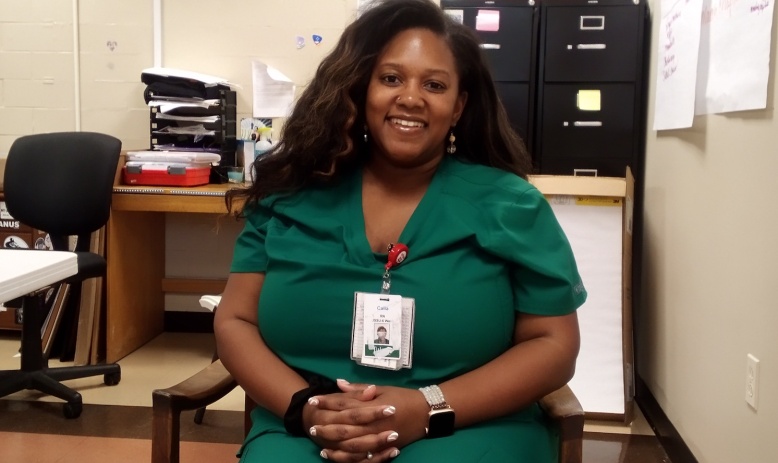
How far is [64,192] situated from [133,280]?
677mm

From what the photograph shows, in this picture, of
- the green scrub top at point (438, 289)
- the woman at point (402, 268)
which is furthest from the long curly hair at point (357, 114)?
the green scrub top at point (438, 289)

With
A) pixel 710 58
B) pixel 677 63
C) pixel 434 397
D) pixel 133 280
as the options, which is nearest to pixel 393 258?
pixel 434 397

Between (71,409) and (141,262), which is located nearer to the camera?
(71,409)

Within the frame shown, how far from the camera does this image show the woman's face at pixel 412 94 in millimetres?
1393

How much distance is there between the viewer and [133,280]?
3398 millimetres

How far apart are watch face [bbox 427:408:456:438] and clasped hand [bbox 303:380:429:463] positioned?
14mm

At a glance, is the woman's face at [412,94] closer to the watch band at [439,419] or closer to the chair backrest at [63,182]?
the watch band at [439,419]

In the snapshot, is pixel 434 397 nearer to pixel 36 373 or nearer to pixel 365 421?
pixel 365 421

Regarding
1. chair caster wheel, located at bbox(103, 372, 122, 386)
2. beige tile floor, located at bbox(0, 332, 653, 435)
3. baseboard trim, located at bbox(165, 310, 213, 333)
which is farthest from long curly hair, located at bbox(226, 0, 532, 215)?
baseboard trim, located at bbox(165, 310, 213, 333)

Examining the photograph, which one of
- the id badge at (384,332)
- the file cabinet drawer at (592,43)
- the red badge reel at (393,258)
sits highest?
the file cabinet drawer at (592,43)

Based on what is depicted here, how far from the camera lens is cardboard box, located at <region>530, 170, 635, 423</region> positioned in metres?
2.68

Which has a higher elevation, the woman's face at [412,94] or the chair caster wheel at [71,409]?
the woman's face at [412,94]

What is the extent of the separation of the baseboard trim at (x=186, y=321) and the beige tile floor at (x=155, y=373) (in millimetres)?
52

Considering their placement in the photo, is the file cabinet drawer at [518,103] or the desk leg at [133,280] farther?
the desk leg at [133,280]
